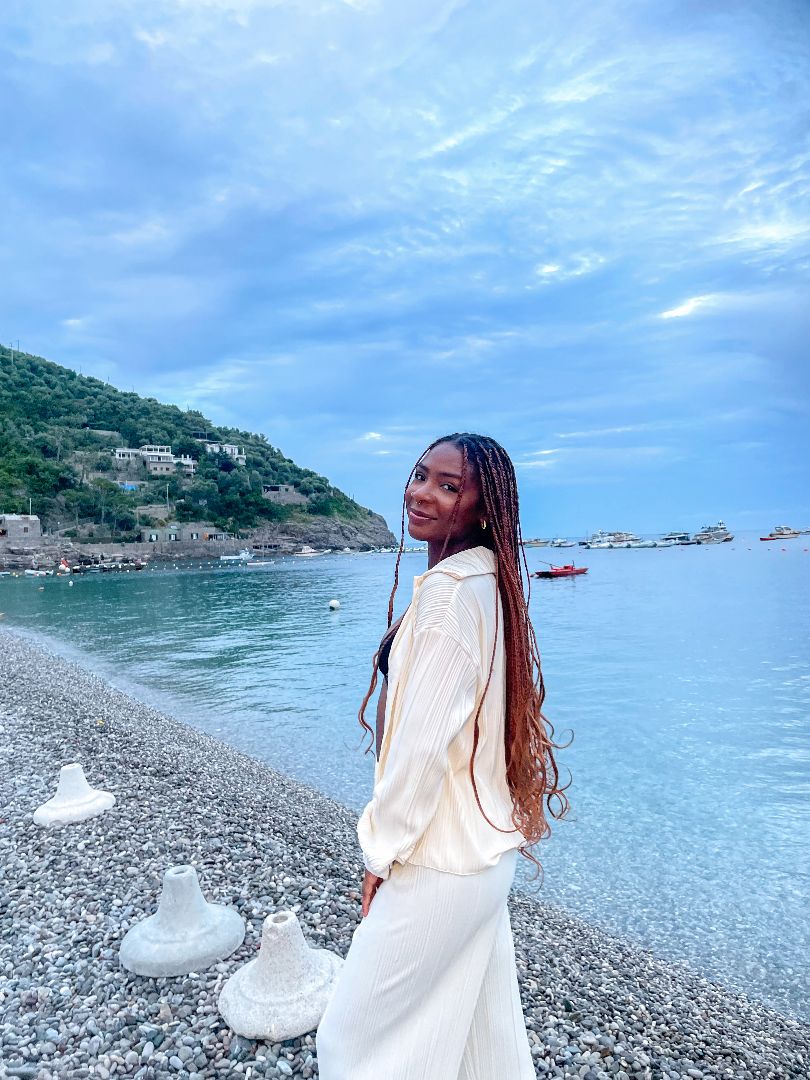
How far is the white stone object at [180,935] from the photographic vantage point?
3.62 meters

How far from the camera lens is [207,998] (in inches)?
133

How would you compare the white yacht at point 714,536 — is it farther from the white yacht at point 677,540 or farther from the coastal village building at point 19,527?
the coastal village building at point 19,527

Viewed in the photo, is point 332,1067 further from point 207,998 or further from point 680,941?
point 680,941

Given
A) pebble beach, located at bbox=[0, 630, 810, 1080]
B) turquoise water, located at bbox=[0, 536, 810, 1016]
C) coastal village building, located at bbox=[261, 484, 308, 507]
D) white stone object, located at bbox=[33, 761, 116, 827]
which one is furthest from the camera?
coastal village building, located at bbox=[261, 484, 308, 507]

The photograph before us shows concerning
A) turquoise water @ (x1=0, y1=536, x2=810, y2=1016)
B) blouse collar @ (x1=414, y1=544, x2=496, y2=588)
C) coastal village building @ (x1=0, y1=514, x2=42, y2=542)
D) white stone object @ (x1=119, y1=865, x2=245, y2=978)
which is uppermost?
coastal village building @ (x1=0, y1=514, x2=42, y2=542)

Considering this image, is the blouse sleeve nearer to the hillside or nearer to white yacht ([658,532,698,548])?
the hillside

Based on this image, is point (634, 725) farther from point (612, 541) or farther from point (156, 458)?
point (612, 541)

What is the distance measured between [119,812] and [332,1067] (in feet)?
17.4

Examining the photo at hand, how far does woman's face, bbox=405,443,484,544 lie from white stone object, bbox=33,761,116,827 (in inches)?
223

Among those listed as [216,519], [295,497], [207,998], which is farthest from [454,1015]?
[295,497]

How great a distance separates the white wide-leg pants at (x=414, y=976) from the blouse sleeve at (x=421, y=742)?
0.32 ft

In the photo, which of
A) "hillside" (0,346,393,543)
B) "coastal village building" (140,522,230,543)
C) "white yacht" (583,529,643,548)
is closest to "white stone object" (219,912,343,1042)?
"hillside" (0,346,393,543)

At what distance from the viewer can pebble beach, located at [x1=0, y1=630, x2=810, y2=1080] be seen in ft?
10.1

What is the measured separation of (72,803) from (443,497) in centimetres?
589
